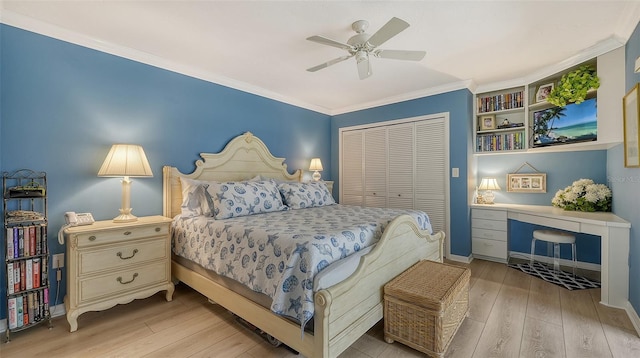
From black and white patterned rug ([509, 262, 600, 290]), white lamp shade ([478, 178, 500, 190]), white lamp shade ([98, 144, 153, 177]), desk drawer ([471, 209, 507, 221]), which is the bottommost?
Result: black and white patterned rug ([509, 262, 600, 290])

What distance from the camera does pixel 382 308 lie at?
193 centimetres

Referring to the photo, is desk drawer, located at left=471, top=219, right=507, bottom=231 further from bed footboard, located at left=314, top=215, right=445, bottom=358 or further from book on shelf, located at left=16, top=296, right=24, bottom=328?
book on shelf, located at left=16, top=296, right=24, bottom=328

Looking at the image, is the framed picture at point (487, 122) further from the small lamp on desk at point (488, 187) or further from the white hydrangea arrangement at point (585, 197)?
the white hydrangea arrangement at point (585, 197)

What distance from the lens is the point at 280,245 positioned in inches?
67.7

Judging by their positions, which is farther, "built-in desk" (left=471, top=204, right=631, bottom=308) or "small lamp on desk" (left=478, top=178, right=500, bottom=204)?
"small lamp on desk" (left=478, top=178, right=500, bottom=204)

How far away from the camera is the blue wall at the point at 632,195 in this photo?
2092 millimetres

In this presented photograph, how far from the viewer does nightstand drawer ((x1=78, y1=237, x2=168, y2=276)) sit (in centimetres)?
209

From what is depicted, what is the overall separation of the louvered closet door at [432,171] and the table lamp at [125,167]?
11.1 feet

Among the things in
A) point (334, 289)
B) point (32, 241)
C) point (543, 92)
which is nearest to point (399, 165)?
point (543, 92)

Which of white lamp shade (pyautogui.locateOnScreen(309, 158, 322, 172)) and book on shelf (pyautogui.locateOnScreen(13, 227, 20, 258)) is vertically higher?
white lamp shade (pyautogui.locateOnScreen(309, 158, 322, 172))

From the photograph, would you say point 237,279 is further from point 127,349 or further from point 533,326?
point 533,326

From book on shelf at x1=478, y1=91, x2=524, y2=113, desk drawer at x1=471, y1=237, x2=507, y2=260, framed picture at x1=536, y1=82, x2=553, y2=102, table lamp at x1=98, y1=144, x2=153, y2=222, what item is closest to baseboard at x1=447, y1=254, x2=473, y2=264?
desk drawer at x1=471, y1=237, x2=507, y2=260

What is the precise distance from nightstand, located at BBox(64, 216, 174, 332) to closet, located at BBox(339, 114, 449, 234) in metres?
3.03

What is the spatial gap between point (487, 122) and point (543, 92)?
0.68 metres
